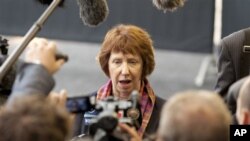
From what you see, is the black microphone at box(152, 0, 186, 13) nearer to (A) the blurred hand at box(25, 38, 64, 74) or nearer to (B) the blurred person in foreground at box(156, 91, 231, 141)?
(A) the blurred hand at box(25, 38, 64, 74)

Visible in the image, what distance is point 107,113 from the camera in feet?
7.32

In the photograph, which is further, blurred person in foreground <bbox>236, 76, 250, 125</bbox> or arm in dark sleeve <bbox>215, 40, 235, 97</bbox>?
arm in dark sleeve <bbox>215, 40, 235, 97</bbox>

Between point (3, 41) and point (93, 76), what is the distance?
4180mm

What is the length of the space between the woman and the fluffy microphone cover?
13.9 inches

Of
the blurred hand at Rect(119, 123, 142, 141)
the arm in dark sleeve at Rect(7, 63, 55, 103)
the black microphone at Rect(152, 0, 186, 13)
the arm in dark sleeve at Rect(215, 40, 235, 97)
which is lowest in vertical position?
the blurred hand at Rect(119, 123, 142, 141)

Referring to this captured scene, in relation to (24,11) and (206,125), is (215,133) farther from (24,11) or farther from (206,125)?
(24,11)

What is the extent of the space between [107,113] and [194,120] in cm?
40

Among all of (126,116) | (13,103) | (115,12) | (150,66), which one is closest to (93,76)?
(115,12)

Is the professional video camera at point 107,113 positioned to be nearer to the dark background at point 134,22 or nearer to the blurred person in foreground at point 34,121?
the blurred person in foreground at point 34,121

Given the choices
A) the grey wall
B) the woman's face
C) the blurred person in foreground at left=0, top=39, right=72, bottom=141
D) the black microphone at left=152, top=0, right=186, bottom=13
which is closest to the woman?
the woman's face

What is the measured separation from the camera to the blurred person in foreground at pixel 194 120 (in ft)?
6.29

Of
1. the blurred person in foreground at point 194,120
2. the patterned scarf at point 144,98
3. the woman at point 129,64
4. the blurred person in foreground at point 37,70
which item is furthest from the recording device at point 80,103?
the woman at point 129,64

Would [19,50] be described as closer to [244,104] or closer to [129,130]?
[129,130]

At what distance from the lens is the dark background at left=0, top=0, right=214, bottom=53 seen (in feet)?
23.6
